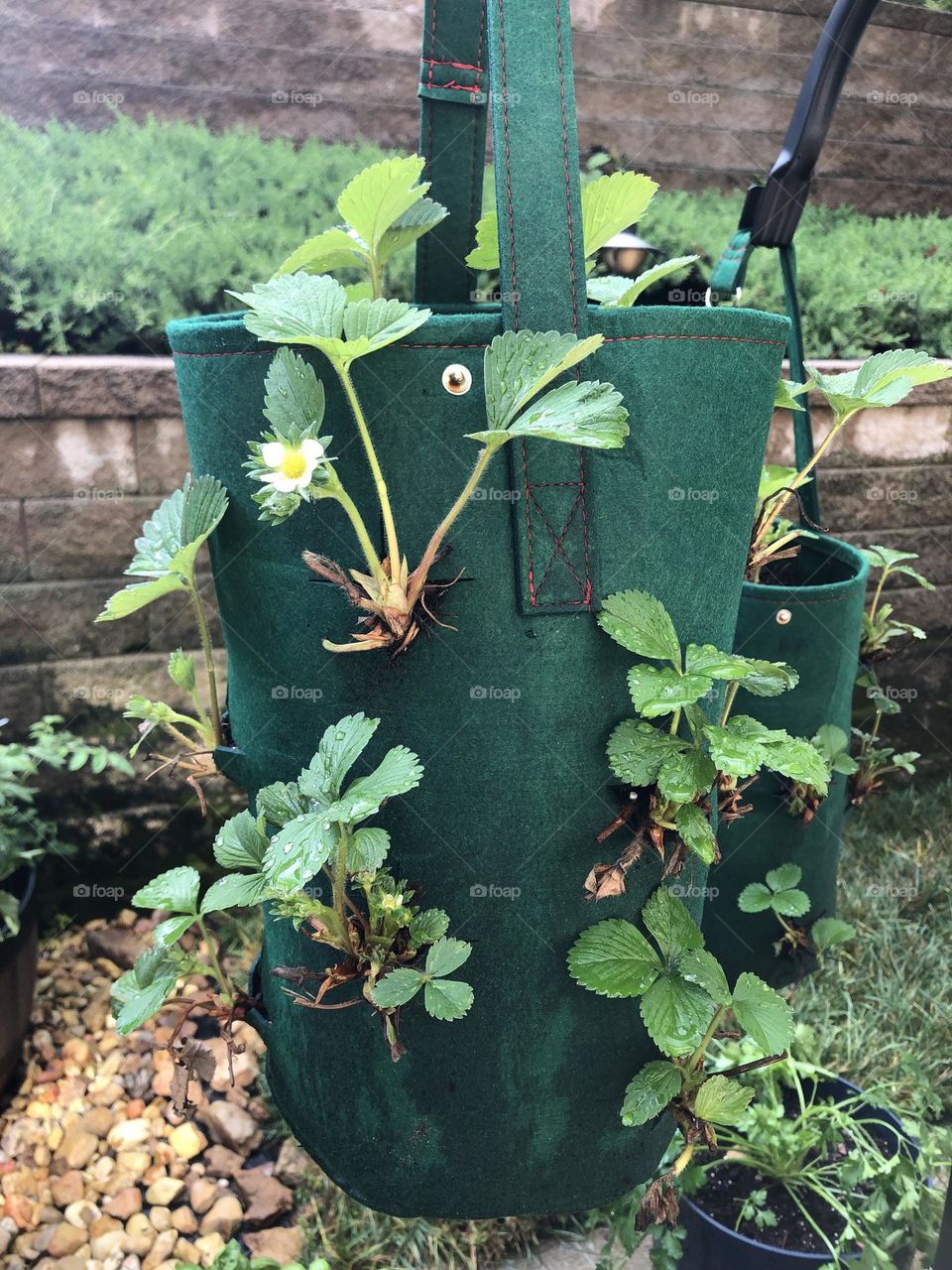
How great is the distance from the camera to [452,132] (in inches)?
37.9

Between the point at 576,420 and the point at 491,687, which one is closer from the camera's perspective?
the point at 576,420

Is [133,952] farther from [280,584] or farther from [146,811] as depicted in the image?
[280,584]

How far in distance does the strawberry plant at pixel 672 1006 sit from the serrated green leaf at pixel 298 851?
25 cm

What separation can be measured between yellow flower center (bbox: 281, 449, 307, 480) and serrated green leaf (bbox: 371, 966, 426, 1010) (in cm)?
39

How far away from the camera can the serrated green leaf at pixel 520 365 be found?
662 millimetres

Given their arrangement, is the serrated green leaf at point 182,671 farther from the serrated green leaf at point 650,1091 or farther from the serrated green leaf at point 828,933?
the serrated green leaf at point 828,933

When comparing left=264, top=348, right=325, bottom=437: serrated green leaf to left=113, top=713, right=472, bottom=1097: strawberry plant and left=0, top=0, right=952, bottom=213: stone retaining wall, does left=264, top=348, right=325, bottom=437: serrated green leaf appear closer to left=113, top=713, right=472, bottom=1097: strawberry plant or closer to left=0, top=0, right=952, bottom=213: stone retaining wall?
left=113, top=713, right=472, bottom=1097: strawberry plant

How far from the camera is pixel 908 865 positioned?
7.44 ft

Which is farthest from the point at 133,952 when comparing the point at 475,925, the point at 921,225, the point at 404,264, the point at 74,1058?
the point at 921,225

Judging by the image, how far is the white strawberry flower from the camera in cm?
67

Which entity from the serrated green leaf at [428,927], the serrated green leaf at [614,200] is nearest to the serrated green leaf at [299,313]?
the serrated green leaf at [614,200]

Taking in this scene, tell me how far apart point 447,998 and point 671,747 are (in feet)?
0.87

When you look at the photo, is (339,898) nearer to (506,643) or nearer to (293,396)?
(506,643)

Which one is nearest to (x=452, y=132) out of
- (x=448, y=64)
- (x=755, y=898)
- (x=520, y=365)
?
(x=448, y=64)
